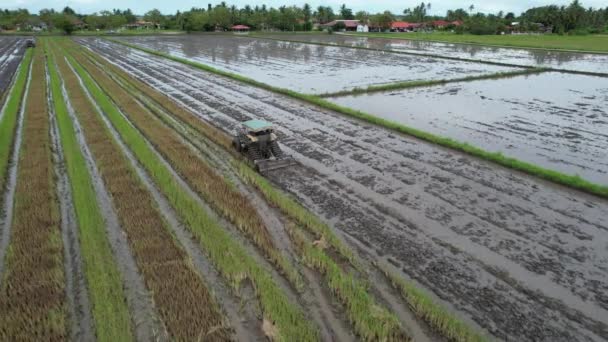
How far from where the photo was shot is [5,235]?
362 inches

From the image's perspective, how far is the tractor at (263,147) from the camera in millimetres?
13133

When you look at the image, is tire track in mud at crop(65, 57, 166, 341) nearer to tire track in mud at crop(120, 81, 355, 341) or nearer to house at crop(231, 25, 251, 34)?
tire track in mud at crop(120, 81, 355, 341)

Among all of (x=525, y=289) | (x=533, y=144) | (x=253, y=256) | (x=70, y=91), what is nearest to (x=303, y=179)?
(x=253, y=256)

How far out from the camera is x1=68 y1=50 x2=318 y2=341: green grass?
6542mm

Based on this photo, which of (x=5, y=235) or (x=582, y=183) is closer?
(x=5, y=235)

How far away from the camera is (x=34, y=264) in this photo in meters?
7.98

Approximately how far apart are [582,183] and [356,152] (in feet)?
22.8

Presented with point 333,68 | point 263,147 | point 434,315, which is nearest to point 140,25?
point 333,68

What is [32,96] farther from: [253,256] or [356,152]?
[253,256]

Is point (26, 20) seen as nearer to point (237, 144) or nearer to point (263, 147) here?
point (237, 144)

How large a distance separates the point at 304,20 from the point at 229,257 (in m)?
106

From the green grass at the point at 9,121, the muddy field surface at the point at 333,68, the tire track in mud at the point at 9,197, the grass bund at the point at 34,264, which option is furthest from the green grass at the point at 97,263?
the muddy field surface at the point at 333,68

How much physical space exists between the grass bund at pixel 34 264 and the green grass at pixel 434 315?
5.77 m

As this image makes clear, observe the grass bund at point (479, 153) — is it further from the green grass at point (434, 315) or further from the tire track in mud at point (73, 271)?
the tire track in mud at point (73, 271)
